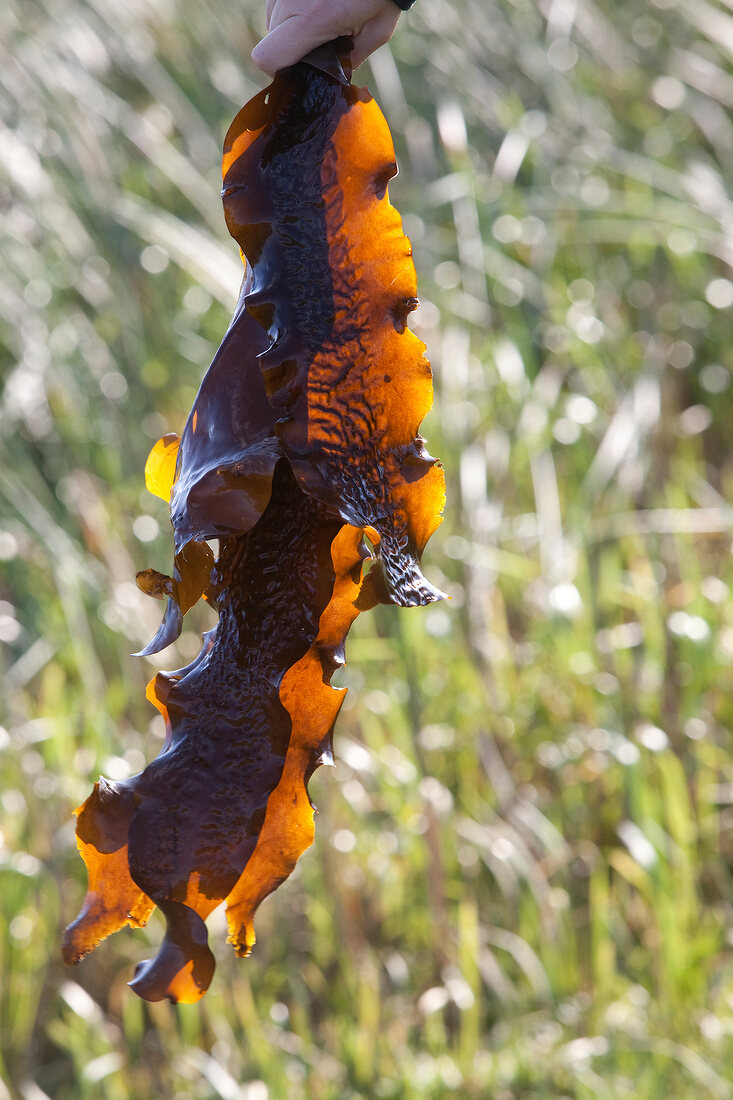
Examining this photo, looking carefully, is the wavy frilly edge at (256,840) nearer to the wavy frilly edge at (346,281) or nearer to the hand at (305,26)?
the wavy frilly edge at (346,281)

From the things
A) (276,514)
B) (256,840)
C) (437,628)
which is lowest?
(437,628)

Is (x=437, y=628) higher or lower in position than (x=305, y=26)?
lower

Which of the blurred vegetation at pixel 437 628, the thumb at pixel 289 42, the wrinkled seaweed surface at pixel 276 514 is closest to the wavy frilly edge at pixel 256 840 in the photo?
the wrinkled seaweed surface at pixel 276 514

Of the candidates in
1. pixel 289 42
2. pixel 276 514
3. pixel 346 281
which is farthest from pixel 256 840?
pixel 289 42

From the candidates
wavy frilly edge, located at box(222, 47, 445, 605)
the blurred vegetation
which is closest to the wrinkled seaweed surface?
wavy frilly edge, located at box(222, 47, 445, 605)

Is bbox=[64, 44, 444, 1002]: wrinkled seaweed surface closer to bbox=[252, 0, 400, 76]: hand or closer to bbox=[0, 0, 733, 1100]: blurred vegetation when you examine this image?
bbox=[252, 0, 400, 76]: hand

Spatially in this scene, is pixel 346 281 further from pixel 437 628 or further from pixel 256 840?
pixel 437 628
